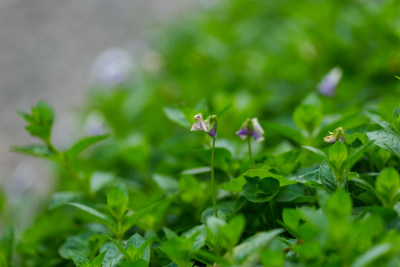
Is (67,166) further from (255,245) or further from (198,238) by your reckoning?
(255,245)

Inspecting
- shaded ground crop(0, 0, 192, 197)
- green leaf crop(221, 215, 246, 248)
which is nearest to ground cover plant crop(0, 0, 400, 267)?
green leaf crop(221, 215, 246, 248)

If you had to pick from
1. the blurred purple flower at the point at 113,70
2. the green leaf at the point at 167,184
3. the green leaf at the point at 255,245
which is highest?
the green leaf at the point at 255,245

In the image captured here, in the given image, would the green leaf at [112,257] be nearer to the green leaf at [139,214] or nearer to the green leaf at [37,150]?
the green leaf at [139,214]

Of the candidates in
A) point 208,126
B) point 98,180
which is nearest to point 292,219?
point 208,126

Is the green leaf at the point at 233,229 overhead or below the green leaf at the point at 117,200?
overhead

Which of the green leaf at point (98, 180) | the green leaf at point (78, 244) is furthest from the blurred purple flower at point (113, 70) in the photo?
the green leaf at point (78, 244)

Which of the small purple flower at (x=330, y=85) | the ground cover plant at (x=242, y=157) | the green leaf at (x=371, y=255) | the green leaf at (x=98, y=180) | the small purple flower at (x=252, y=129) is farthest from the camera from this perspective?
the small purple flower at (x=330, y=85)

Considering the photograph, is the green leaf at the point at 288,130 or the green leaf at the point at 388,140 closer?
the green leaf at the point at 388,140
